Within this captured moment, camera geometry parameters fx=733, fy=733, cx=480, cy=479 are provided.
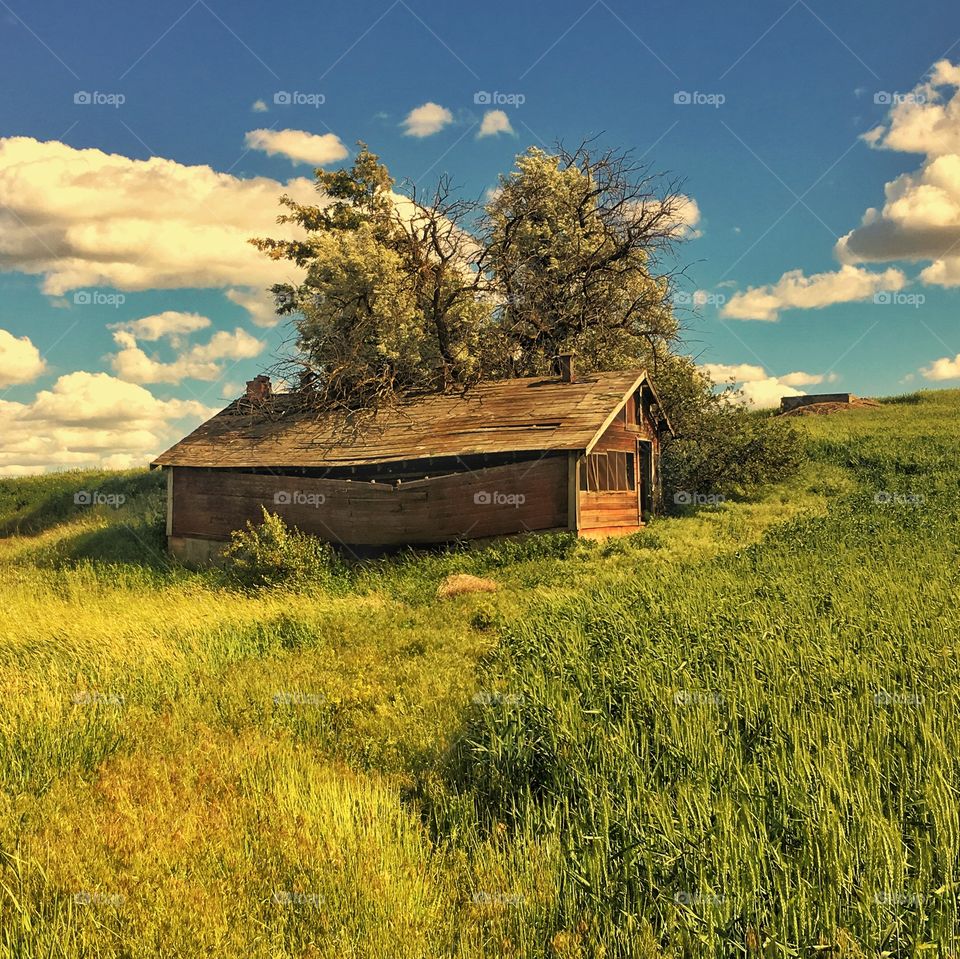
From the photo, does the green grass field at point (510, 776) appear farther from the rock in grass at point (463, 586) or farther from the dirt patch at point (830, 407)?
the dirt patch at point (830, 407)

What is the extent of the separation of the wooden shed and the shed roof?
60 mm

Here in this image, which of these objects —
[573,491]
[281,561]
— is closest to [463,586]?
[573,491]

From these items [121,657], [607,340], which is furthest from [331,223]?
[121,657]

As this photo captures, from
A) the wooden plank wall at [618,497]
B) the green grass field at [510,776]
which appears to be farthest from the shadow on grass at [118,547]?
the wooden plank wall at [618,497]

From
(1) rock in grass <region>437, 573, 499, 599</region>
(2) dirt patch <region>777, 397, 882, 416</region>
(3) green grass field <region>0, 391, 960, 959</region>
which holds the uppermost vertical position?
(2) dirt patch <region>777, 397, 882, 416</region>

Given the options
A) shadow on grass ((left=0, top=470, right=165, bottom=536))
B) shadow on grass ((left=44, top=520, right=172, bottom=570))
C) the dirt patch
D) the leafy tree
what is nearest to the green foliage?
the leafy tree

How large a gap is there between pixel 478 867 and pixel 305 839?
3.83ft

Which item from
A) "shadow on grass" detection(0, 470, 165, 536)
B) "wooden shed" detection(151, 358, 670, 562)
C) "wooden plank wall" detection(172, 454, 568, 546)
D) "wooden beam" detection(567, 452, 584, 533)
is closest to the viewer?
"wooden beam" detection(567, 452, 584, 533)

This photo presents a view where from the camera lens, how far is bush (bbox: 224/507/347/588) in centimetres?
1897

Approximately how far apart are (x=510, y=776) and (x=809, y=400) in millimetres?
45405

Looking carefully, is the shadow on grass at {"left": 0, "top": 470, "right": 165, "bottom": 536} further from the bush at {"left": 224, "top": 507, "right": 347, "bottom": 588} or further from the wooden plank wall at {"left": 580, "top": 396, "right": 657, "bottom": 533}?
the wooden plank wall at {"left": 580, "top": 396, "right": 657, "bottom": 533}

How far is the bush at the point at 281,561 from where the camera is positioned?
19.0m

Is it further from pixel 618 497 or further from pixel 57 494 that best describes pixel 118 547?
pixel 57 494

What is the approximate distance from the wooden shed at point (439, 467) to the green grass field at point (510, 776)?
707 centimetres
